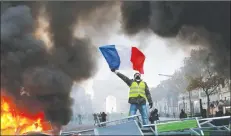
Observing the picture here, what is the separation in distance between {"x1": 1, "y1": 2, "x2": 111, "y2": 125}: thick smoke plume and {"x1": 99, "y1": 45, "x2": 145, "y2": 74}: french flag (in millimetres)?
11420

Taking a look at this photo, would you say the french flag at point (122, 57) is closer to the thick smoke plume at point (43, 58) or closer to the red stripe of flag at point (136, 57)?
the red stripe of flag at point (136, 57)

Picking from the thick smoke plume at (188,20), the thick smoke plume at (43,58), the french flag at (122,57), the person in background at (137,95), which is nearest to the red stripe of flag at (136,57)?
the french flag at (122,57)

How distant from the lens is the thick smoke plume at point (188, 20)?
47.3ft

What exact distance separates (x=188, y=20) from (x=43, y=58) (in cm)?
759

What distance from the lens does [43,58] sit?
18.8 m

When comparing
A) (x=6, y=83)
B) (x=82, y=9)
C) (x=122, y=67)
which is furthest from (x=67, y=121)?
(x=122, y=67)

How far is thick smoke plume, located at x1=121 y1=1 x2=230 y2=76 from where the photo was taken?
568 inches

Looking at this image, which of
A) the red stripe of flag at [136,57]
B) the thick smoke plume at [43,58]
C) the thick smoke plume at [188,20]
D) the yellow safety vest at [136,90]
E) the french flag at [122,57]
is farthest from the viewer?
the thick smoke plume at [43,58]

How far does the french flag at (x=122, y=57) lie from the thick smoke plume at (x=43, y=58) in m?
11.4

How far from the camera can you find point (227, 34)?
1446 cm

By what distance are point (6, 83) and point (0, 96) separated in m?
1.18

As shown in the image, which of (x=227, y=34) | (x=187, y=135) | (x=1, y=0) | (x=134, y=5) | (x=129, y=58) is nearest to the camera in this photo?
(x=187, y=135)

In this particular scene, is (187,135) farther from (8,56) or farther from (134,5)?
(8,56)

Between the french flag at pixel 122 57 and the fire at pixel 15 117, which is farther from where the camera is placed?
the fire at pixel 15 117
